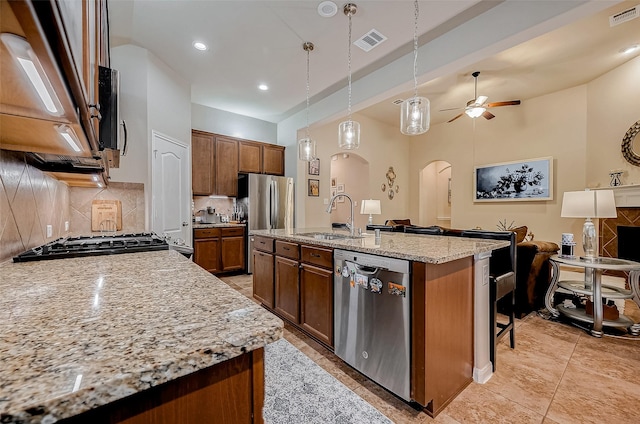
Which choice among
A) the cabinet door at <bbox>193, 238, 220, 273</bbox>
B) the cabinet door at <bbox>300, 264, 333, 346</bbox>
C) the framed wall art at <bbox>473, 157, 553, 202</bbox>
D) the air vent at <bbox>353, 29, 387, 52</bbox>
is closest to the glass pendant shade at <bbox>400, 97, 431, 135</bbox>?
the air vent at <bbox>353, 29, 387, 52</bbox>

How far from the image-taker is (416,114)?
7.72 feet

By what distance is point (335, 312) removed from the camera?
2.05m

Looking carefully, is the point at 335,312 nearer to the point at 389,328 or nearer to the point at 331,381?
the point at 389,328

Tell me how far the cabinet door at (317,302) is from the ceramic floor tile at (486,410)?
911 millimetres

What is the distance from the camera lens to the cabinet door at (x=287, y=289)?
2447mm

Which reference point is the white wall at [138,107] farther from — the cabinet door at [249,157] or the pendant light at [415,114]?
the pendant light at [415,114]

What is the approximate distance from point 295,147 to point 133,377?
5076mm

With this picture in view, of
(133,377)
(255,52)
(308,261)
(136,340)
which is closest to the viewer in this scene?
(133,377)

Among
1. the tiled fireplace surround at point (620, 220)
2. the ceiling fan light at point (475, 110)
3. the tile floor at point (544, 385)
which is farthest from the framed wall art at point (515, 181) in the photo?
the tile floor at point (544, 385)

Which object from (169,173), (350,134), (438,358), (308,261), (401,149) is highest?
(401,149)

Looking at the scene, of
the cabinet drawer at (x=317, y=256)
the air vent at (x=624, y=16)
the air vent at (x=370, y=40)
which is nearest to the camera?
the cabinet drawer at (x=317, y=256)

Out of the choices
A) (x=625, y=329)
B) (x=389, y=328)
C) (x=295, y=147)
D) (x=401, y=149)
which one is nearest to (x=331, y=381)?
(x=389, y=328)

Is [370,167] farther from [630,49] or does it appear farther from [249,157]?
[630,49]

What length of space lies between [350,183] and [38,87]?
6.72 metres
